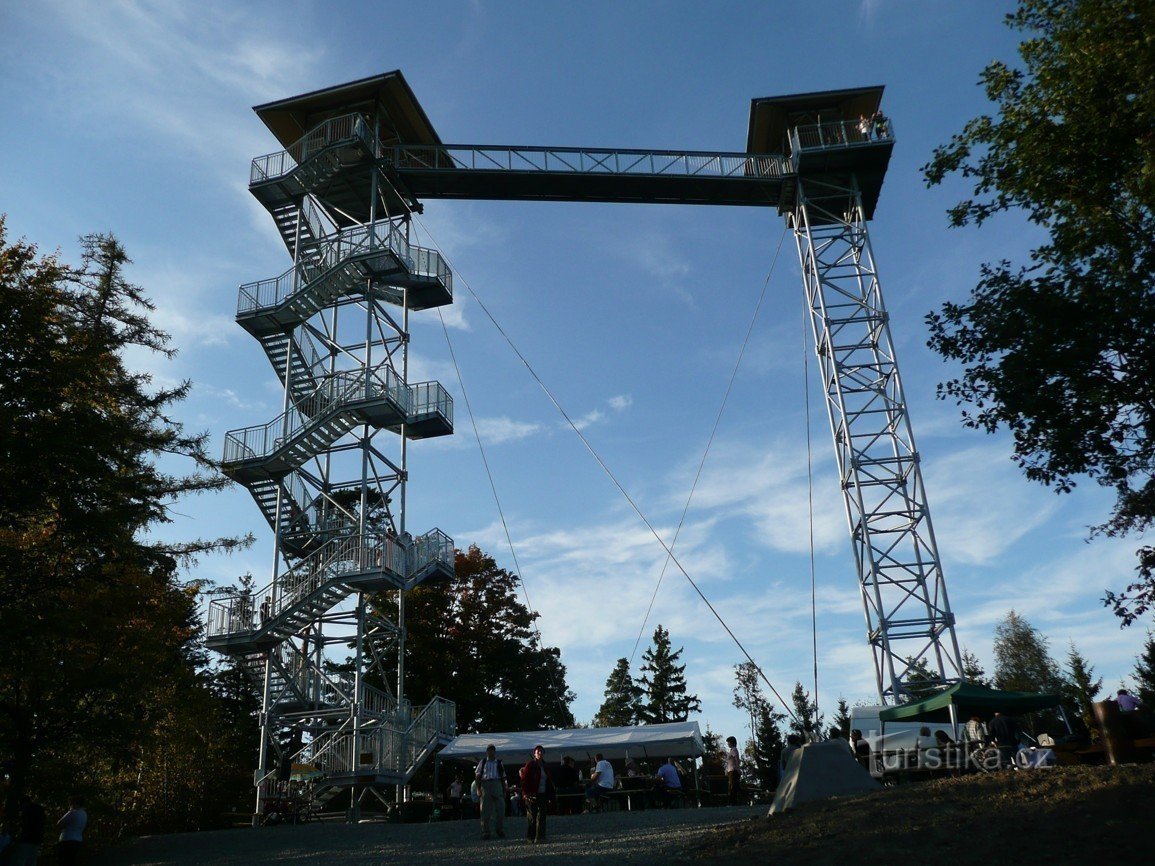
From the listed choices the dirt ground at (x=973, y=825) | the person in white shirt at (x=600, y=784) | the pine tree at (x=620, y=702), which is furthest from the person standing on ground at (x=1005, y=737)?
the pine tree at (x=620, y=702)

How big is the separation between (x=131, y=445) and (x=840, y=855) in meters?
12.0

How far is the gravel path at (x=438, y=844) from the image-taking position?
11.5 meters

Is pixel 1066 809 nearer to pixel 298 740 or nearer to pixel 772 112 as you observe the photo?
pixel 298 740

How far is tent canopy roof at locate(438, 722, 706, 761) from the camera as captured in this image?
23234 mm

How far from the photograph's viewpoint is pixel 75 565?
15875mm

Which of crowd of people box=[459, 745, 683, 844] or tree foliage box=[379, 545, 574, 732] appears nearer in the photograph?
crowd of people box=[459, 745, 683, 844]

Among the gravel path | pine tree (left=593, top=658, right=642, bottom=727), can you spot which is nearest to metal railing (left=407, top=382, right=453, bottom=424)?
the gravel path

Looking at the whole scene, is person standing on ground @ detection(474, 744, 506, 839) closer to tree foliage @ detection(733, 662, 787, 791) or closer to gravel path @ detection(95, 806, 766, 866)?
gravel path @ detection(95, 806, 766, 866)

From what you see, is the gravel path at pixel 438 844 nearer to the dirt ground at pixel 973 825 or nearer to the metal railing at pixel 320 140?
the dirt ground at pixel 973 825

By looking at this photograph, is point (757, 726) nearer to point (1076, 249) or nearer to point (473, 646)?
point (473, 646)

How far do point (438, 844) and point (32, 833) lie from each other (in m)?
5.13

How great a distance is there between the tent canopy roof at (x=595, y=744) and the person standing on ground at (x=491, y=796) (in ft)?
28.6

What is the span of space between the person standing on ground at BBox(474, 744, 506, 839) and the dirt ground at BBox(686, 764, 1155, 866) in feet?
12.4

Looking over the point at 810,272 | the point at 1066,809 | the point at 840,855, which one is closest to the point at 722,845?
the point at 840,855
